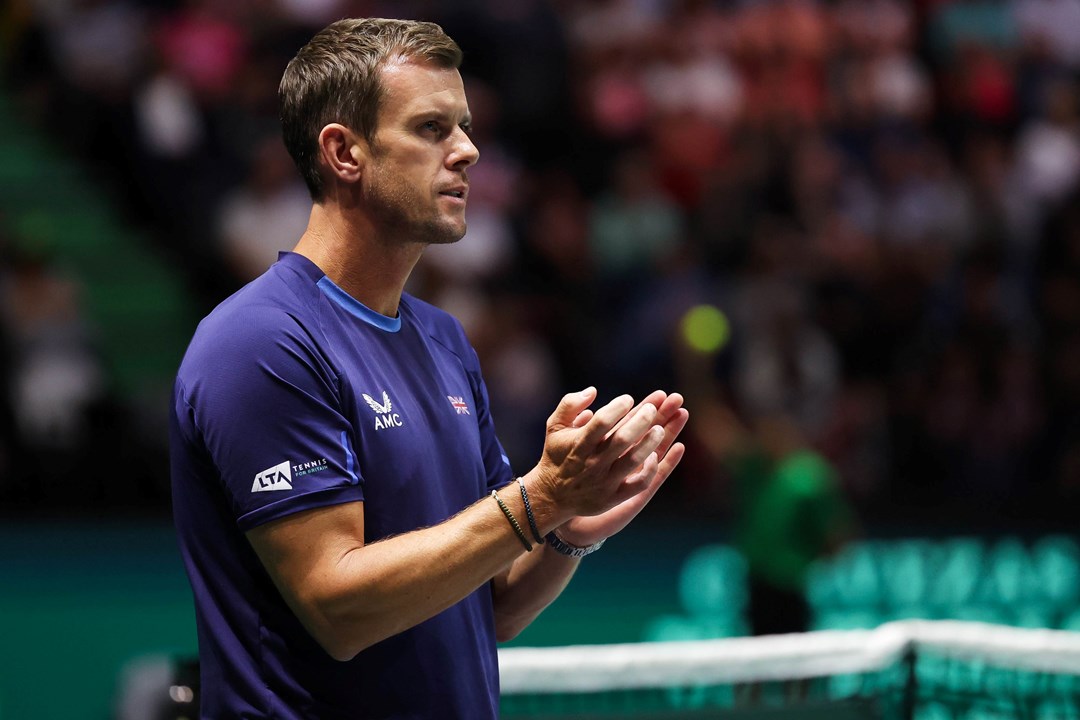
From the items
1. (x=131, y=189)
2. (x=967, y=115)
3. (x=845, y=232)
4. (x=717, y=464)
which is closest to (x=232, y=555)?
(x=717, y=464)

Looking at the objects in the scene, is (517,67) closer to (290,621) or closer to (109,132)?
(109,132)

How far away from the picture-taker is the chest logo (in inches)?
113

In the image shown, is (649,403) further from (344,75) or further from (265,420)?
(344,75)

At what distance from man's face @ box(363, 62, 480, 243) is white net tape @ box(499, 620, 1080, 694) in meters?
1.84

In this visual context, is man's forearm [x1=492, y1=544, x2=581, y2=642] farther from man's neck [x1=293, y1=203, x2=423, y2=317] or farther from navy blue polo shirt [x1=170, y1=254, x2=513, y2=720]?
man's neck [x1=293, y1=203, x2=423, y2=317]

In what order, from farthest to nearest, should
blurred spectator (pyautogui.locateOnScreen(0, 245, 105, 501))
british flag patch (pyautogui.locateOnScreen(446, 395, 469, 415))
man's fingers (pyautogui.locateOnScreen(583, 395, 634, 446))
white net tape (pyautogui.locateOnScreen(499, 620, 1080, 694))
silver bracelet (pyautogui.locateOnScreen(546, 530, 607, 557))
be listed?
blurred spectator (pyautogui.locateOnScreen(0, 245, 105, 501)), white net tape (pyautogui.locateOnScreen(499, 620, 1080, 694)), silver bracelet (pyautogui.locateOnScreen(546, 530, 607, 557)), british flag patch (pyautogui.locateOnScreen(446, 395, 469, 415)), man's fingers (pyautogui.locateOnScreen(583, 395, 634, 446))

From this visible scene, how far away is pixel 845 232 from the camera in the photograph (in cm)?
1176

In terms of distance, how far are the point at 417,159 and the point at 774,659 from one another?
7.42 feet

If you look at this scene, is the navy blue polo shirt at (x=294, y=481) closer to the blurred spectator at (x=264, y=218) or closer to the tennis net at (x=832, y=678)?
the tennis net at (x=832, y=678)

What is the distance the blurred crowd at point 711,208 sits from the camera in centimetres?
1037

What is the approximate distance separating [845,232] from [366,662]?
946 centimetres

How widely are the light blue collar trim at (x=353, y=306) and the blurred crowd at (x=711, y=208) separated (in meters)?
6.36

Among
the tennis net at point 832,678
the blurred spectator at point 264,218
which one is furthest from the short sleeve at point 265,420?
the blurred spectator at point 264,218

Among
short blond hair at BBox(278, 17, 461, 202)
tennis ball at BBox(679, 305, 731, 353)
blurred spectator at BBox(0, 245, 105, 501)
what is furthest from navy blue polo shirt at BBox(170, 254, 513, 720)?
tennis ball at BBox(679, 305, 731, 353)
